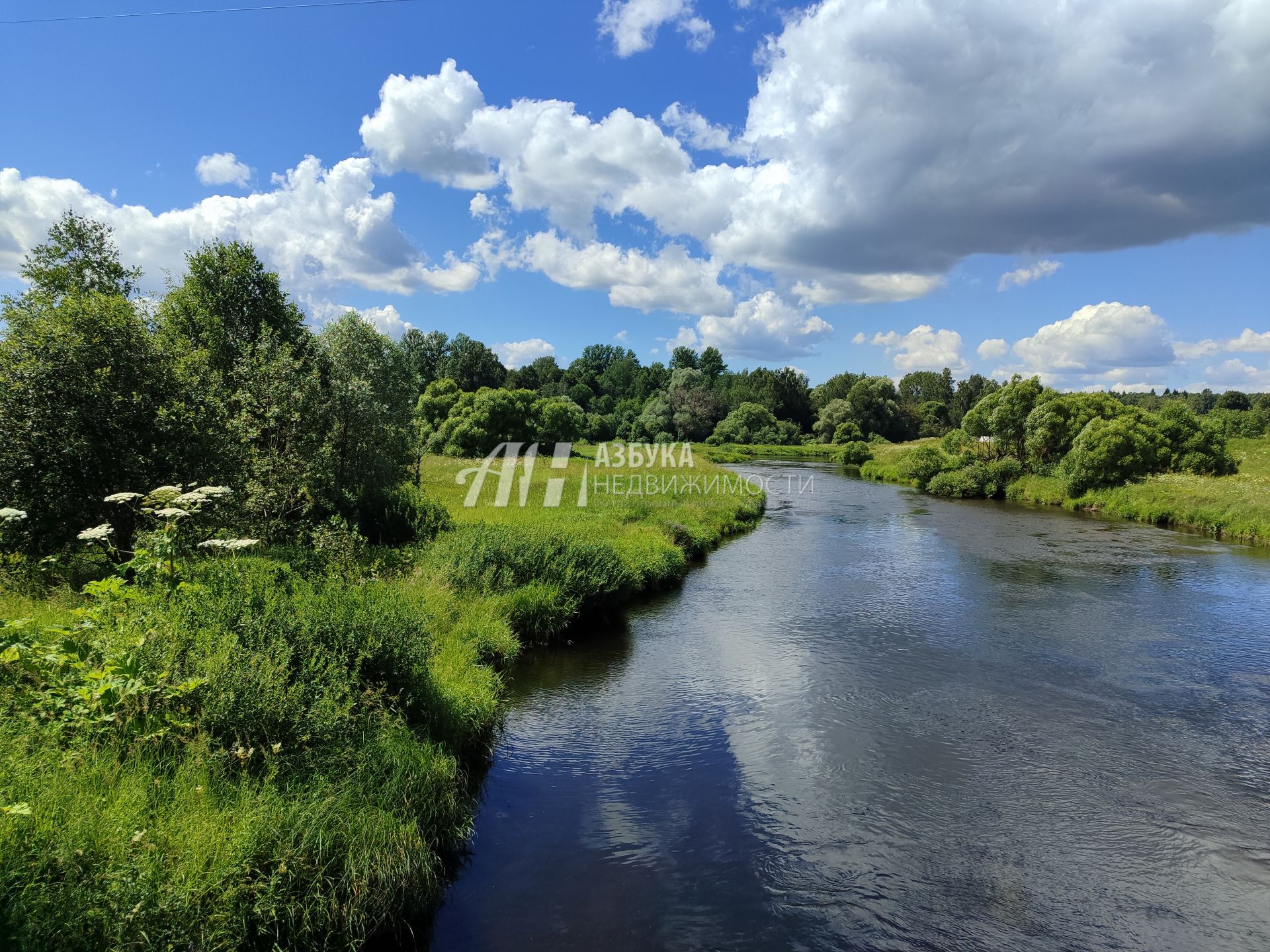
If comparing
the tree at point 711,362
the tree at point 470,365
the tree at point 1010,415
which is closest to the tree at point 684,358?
the tree at point 711,362

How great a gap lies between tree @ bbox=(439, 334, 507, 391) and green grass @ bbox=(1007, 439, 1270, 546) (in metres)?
75.8

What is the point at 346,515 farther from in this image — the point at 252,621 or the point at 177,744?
the point at 177,744

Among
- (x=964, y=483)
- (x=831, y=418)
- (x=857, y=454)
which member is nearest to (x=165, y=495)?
(x=964, y=483)

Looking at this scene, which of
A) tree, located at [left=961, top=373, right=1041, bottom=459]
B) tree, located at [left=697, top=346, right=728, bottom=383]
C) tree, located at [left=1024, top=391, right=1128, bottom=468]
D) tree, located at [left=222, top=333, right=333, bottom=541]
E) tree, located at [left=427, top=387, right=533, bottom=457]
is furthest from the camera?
tree, located at [left=697, top=346, right=728, bottom=383]

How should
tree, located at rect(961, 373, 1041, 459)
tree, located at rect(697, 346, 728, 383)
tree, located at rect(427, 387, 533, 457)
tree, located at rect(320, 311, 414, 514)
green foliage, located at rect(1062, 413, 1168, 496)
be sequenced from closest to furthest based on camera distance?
1. tree, located at rect(320, 311, 414, 514)
2. green foliage, located at rect(1062, 413, 1168, 496)
3. tree, located at rect(961, 373, 1041, 459)
4. tree, located at rect(427, 387, 533, 457)
5. tree, located at rect(697, 346, 728, 383)

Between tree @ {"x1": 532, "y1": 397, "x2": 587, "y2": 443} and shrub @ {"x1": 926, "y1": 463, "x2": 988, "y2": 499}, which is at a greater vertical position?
tree @ {"x1": 532, "y1": 397, "x2": 587, "y2": 443}

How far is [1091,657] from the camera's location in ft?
47.3

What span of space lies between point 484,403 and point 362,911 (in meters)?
51.9

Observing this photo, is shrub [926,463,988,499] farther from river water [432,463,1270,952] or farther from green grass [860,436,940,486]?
river water [432,463,1270,952]

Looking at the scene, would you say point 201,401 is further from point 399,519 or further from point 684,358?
point 684,358

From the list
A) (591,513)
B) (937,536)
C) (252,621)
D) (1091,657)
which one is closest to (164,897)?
(252,621)

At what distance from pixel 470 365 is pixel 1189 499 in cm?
8668

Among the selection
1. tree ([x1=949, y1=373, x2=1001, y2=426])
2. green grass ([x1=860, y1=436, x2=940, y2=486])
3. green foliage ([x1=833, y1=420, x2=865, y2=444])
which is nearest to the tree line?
green grass ([x1=860, y1=436, x2=940, y2=486])

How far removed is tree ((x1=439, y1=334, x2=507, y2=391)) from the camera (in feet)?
326
